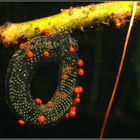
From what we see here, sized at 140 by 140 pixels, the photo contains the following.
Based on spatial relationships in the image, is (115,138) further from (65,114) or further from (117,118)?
(65,114)

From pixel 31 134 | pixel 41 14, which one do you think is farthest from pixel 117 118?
pixel 41 14

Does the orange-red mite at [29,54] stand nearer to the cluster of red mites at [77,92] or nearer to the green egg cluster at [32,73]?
the green egg cluster at [32,73]

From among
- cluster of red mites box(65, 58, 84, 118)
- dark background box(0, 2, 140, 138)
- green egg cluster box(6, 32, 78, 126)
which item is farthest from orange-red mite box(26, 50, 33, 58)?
dark background box(0, 2, 140, 138)

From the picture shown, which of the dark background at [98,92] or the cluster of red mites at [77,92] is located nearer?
the cluster of red mites at [77,92]

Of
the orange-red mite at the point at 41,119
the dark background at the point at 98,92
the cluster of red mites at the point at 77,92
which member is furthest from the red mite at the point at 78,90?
the dark background at the point at 98,92

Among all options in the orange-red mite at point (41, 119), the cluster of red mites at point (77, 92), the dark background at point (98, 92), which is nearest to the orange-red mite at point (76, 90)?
the cluster of red mites at point (77, 92)

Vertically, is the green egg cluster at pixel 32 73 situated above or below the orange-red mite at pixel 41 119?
above
